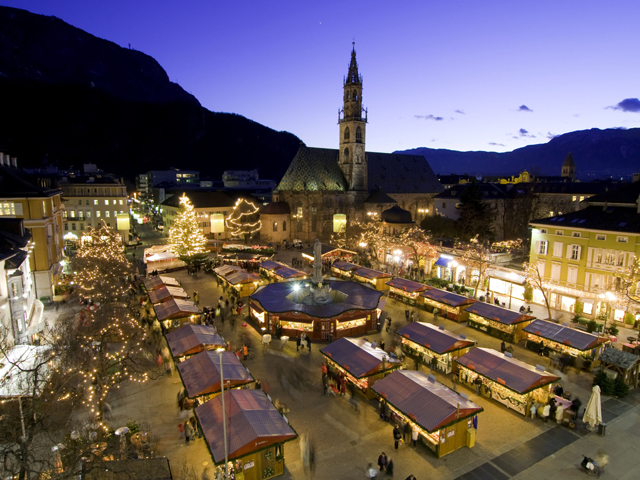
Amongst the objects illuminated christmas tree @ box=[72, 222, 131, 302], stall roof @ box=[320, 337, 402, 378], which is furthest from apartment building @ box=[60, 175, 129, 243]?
stall roof @ box=[320, 337, 402, 378]

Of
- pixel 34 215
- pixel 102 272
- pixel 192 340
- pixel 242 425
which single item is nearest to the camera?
pixel 242 425

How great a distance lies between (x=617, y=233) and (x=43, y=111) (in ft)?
641

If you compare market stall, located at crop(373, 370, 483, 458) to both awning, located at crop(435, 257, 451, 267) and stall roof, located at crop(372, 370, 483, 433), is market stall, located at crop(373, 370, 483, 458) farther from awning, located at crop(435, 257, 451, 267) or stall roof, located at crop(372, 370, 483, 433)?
awning, located at crop(435, 257, 451, 267)

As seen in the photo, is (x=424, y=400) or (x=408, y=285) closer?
(x=424, y=400)

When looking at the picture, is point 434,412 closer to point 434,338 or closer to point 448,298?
point 434,338

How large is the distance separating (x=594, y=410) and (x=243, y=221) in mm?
61199

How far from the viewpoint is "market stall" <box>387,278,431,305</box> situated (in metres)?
35.2

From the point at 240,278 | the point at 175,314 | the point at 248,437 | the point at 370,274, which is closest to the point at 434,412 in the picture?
the point at 248,437

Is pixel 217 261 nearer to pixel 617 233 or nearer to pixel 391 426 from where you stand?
pixel 391 426

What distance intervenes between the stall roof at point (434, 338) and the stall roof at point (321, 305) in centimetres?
470

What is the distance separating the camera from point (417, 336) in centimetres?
2428

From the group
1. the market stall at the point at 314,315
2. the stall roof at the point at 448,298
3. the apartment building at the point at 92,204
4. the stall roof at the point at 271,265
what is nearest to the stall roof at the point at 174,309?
the market stall at the point at 314,315

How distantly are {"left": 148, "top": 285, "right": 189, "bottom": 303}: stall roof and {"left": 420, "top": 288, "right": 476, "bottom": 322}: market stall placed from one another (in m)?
21.2

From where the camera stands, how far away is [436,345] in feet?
74.6
